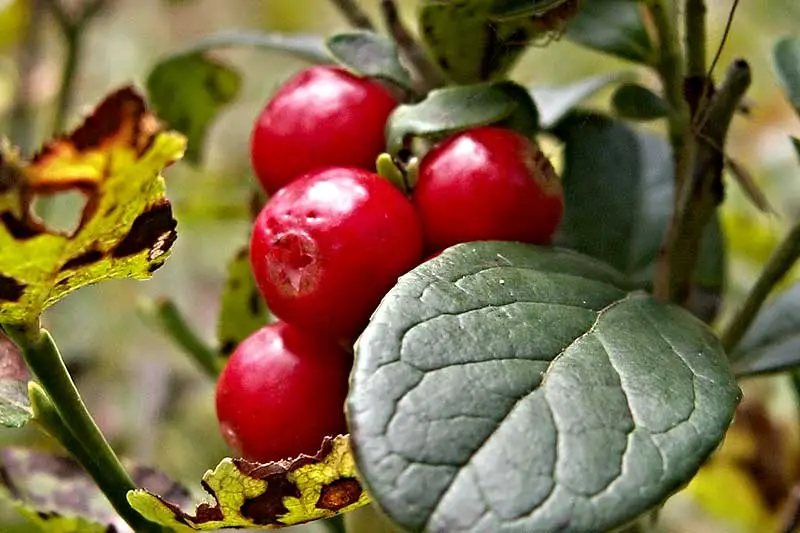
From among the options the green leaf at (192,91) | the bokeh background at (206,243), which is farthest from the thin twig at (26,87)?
the green leaf at (192,91)

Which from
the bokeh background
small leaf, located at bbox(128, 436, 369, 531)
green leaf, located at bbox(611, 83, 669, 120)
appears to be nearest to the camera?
small leaf, located at bbox(128, 436, 369, 531)

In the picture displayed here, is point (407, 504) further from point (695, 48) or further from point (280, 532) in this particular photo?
point (280, 532)

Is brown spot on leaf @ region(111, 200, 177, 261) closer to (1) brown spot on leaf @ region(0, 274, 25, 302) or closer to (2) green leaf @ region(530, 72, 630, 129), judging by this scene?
(1) brown spot on leaf @ region(0, 274, 25, 302)

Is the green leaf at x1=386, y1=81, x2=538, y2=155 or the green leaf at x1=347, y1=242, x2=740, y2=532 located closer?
the green leaf at x1=347, y1=242, x2=740, y2=532

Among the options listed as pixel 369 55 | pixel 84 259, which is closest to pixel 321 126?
pixel 369 55

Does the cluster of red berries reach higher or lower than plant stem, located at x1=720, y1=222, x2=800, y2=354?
higher

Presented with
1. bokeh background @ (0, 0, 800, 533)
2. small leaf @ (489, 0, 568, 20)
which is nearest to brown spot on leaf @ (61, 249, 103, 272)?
small leaf @ (489, 0, 568, 20)

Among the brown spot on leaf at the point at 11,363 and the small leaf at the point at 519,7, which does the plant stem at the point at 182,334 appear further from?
the small leaf at the point at 519,7

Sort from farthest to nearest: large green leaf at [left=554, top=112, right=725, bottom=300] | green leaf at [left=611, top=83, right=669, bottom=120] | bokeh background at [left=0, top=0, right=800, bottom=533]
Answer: bokeh background at [left=0, top=0, right=800, bottom=533]
large green leaf at [left=554, top=112, right=725, bottom=300]
green leaf at [left=611, top=83, right=669, bottom=120]
